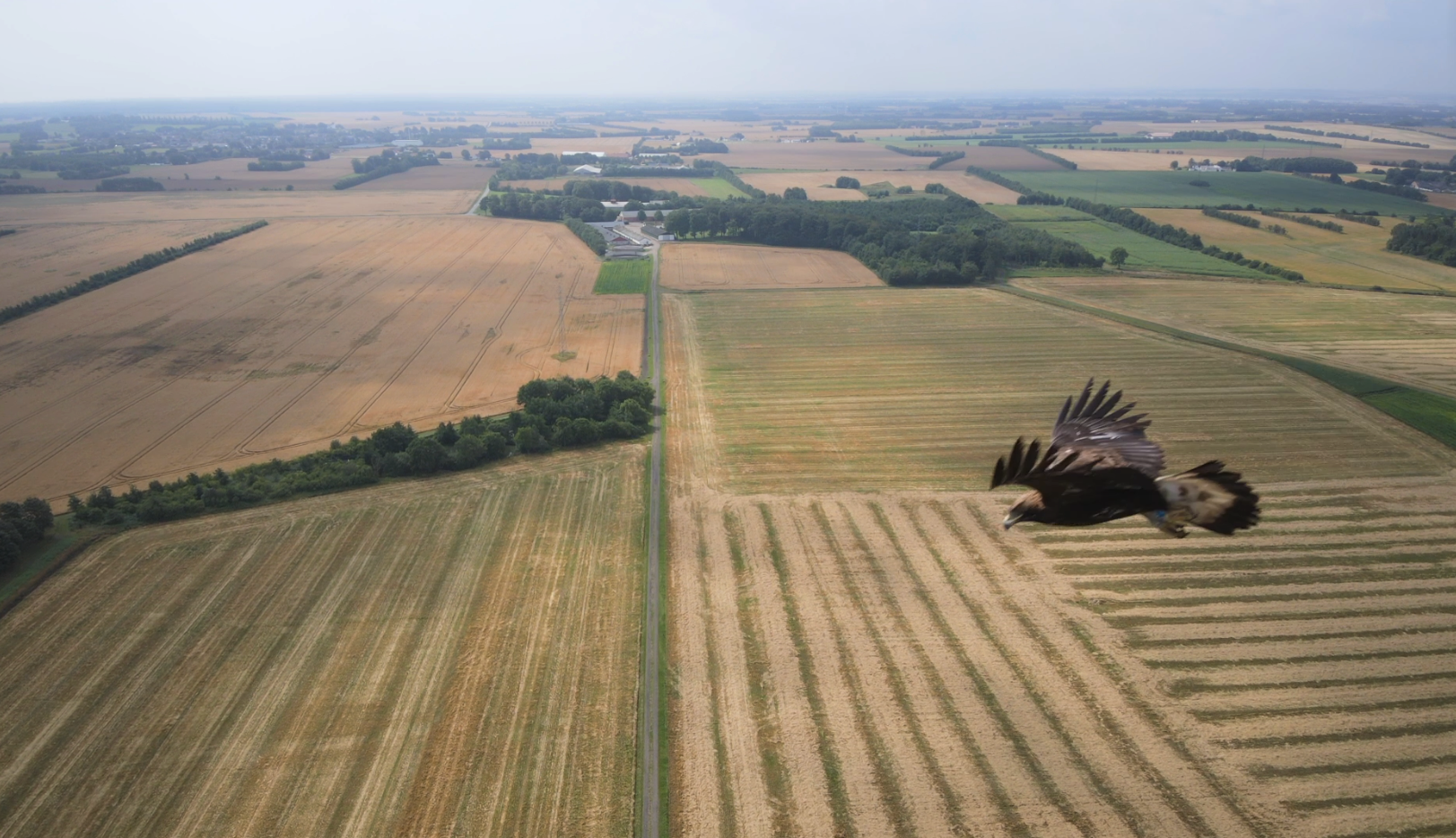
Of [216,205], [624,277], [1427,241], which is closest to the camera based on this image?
[624,277]

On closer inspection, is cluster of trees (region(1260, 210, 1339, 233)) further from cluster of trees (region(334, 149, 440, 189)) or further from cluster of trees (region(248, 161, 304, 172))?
cluster of trees (region(248, 161, 304, 172))

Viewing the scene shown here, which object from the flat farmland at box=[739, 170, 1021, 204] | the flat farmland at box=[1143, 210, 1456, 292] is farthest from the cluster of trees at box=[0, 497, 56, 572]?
the flat farmland at box=[739, 170, 1021, 204]

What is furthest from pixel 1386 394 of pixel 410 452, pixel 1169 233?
pixel 410 452

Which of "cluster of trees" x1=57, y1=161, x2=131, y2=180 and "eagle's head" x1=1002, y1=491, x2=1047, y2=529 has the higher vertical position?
"cluster of trees" x1=57, y1=161, x2=131, y2=180

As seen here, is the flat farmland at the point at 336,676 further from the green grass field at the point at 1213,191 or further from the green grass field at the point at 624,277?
the green grass field at the point at 1213,191

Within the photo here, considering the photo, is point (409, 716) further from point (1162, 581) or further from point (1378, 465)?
point (1378, 465)

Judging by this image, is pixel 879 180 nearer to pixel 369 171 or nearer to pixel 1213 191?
pixel 1213 191
